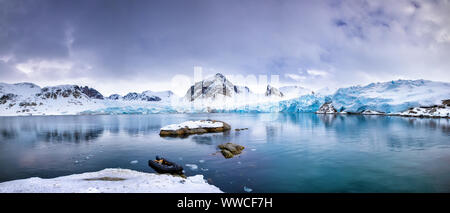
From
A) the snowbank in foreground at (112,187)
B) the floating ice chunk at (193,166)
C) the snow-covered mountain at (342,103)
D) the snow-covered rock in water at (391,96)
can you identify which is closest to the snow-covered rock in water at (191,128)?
the floating ice chunk at (193,166)

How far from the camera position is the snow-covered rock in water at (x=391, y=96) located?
248 ft

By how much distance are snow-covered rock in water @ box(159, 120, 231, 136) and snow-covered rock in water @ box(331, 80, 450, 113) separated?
8161cm

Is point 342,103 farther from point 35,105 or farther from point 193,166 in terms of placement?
point 35,105

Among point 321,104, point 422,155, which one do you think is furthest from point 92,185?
point 321,104

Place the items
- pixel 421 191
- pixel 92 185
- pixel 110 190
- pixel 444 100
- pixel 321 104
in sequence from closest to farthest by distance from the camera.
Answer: pixel 110 190 → pixel 92 185 → pixel 421 191 → pixel 444 100 → pixel 321 104

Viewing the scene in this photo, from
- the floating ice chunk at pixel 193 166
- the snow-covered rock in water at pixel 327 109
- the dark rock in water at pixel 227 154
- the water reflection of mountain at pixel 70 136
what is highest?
the snow-covered rock in water at pixel 327 109

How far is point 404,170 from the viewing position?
15.1m

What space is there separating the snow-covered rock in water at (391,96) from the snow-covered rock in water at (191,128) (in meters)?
81.6

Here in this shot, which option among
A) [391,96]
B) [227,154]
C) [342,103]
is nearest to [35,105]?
[227,154]

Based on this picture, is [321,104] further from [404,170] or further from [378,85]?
[404,170]

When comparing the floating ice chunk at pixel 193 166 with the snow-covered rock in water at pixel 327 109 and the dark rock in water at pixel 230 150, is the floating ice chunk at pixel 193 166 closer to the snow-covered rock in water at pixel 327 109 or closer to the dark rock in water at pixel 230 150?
the dark rock in water at pixel 230 150

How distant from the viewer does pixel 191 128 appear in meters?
37.2
